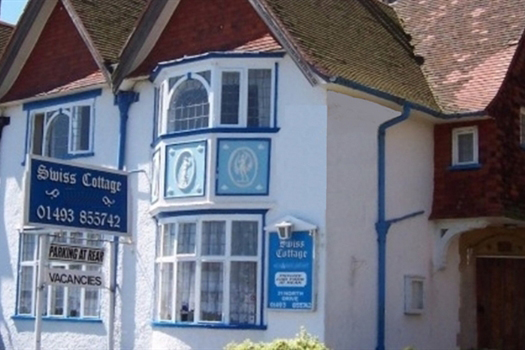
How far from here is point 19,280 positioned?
80.9ft

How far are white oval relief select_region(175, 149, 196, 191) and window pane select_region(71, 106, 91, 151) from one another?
3939 millimetres

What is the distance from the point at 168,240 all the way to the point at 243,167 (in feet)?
7.51

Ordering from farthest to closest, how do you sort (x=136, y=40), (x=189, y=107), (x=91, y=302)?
1. (x=91, y=302)
2. (x=136, y=40)
3. (x=189, y=107)

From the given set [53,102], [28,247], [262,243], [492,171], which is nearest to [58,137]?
[53,102]

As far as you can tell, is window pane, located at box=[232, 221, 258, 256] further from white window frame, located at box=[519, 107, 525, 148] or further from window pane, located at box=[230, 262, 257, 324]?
white window frame, located at box=[519, 107, 525, 148]

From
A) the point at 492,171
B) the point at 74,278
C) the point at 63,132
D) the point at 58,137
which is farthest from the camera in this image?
the point at 58,137

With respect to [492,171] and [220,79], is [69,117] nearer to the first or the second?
[220,79]

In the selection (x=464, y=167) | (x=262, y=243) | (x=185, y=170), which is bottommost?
(x=262, y=243)

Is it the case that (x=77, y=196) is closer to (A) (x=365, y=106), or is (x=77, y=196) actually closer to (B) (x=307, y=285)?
(B) (x=307, y=285)

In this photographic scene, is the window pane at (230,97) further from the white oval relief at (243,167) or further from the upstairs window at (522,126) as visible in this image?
the upstairs window at (522,126)

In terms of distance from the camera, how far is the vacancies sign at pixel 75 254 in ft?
60.3

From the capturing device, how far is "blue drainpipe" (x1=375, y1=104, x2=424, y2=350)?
20703 millimetres

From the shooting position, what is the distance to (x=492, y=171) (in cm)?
2173

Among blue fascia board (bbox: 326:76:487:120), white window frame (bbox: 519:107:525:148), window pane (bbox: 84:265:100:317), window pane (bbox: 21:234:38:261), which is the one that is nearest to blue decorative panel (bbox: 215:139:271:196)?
blue fascia board (bbox: 326:76:487:120)
